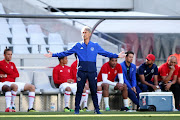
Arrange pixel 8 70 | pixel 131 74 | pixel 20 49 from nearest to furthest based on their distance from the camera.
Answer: pixel 8 70 → pixel 131 74 → pixel 20 49

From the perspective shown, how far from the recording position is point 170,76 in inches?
338

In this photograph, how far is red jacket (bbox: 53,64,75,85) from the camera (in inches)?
332

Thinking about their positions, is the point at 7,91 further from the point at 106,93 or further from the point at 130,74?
the point at 130,74

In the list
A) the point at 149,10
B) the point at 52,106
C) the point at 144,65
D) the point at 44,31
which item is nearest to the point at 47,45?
the point at 44,31

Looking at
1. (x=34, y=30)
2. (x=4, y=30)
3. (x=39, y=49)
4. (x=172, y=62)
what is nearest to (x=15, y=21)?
(x=4, y=30)

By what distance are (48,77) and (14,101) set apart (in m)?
0.87

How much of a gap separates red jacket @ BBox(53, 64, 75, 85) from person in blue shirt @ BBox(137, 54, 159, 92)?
1.29 metres

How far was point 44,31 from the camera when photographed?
30.8ft

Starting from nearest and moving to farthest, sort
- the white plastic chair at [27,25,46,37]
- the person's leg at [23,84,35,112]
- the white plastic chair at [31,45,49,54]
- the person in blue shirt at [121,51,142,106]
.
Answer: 1. the person's leg at [23,84,35,112]
2. the person in blue shirt at [121,51,142,106]
3. the white plastic chair at [31,45,49,54]
4. the white plastic chair at [27,25,46,37]

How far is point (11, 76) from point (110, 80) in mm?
1748

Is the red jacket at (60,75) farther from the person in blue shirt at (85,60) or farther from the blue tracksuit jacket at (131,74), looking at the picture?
the person in blue shirt at (85,60)

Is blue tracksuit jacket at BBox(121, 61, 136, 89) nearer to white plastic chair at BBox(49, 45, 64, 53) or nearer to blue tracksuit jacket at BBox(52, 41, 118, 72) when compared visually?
white plastic chair at BBox(49, 45, 64, 53)

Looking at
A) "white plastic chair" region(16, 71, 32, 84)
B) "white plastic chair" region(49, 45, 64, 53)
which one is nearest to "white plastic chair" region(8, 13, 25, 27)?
"white plastic chair" region(49, 45, 64, 53)

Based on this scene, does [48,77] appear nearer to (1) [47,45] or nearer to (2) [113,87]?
(1) [47,45]
